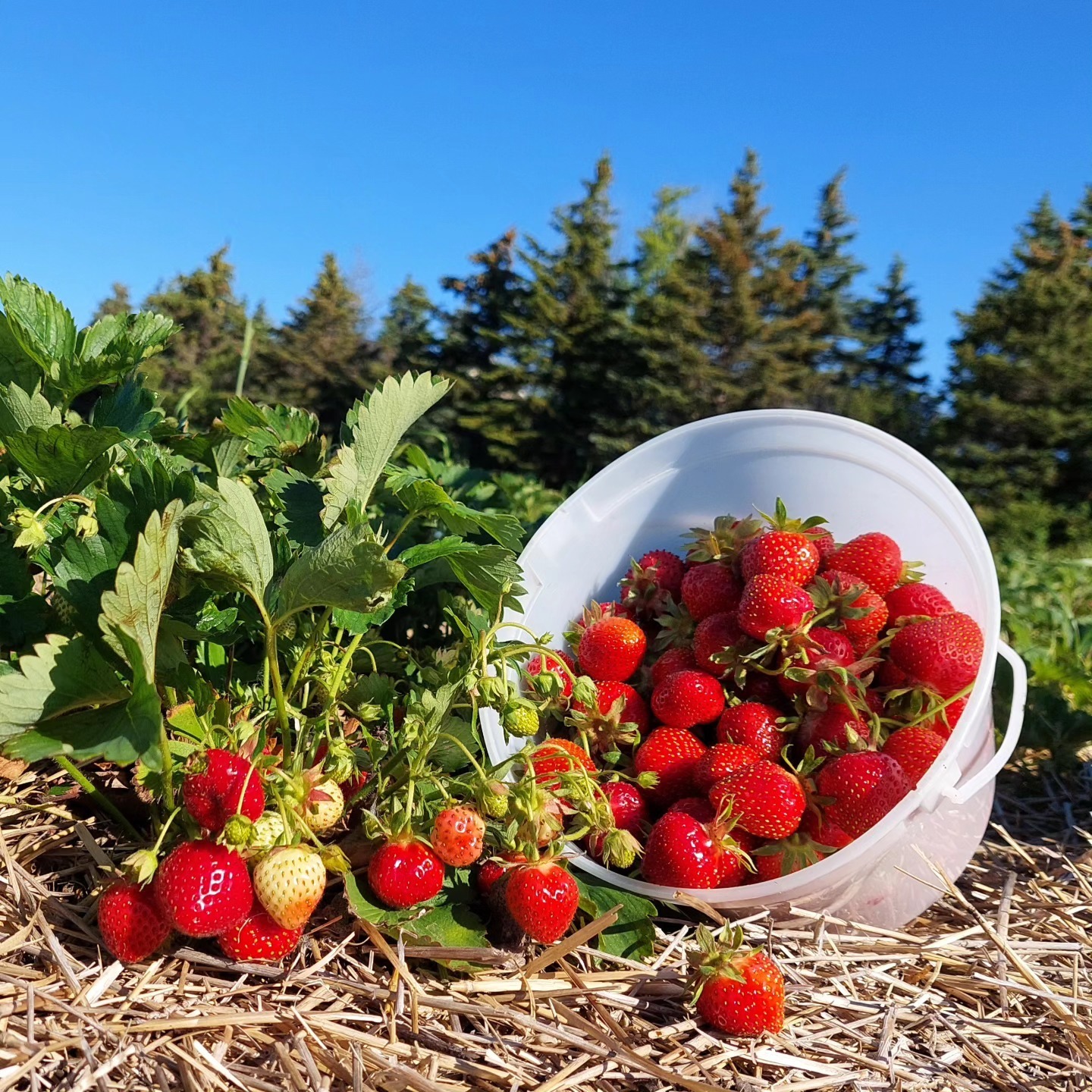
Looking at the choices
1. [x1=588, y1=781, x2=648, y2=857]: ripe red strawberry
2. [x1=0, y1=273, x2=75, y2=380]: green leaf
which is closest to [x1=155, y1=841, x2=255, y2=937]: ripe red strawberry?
[x1=588, y1=781, x2=648, y2=857]: ripe red strawberry

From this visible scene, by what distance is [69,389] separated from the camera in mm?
872

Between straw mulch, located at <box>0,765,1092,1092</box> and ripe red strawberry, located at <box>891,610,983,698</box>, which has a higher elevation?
ripe red strawberry, located at <box>891,610,983,698</box>

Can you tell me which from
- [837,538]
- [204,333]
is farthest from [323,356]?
[837,538]

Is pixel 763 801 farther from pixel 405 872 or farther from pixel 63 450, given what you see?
pixel 63 450

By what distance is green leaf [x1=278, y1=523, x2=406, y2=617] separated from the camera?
66 cm

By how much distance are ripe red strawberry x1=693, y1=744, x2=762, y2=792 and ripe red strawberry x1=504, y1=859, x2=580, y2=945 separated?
0.26 metres

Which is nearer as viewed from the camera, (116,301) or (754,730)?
(754,730)

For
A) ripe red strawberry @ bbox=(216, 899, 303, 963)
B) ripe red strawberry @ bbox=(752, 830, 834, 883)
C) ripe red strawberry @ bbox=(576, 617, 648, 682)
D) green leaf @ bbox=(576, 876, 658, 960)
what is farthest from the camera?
ripe red strawberry @ bbox=(576, 617, 648, 682)

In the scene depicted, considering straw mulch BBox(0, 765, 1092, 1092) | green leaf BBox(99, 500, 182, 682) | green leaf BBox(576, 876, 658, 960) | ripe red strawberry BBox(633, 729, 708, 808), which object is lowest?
straw mulch BBox(0, 765, 1092, 1092)

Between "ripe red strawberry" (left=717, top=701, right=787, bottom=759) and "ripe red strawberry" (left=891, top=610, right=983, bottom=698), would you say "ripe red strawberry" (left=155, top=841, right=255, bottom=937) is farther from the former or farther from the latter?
"ripe red strawberry" (left=891, top=610, right=983, bottom=698)

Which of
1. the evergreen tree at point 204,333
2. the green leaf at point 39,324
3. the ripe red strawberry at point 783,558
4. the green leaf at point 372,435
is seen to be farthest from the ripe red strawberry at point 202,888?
the evergreen tree at point 204,333

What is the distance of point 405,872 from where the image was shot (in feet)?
2.44

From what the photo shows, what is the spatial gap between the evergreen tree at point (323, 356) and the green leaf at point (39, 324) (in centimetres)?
1304

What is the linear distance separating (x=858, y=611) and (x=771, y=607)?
0.43ft
